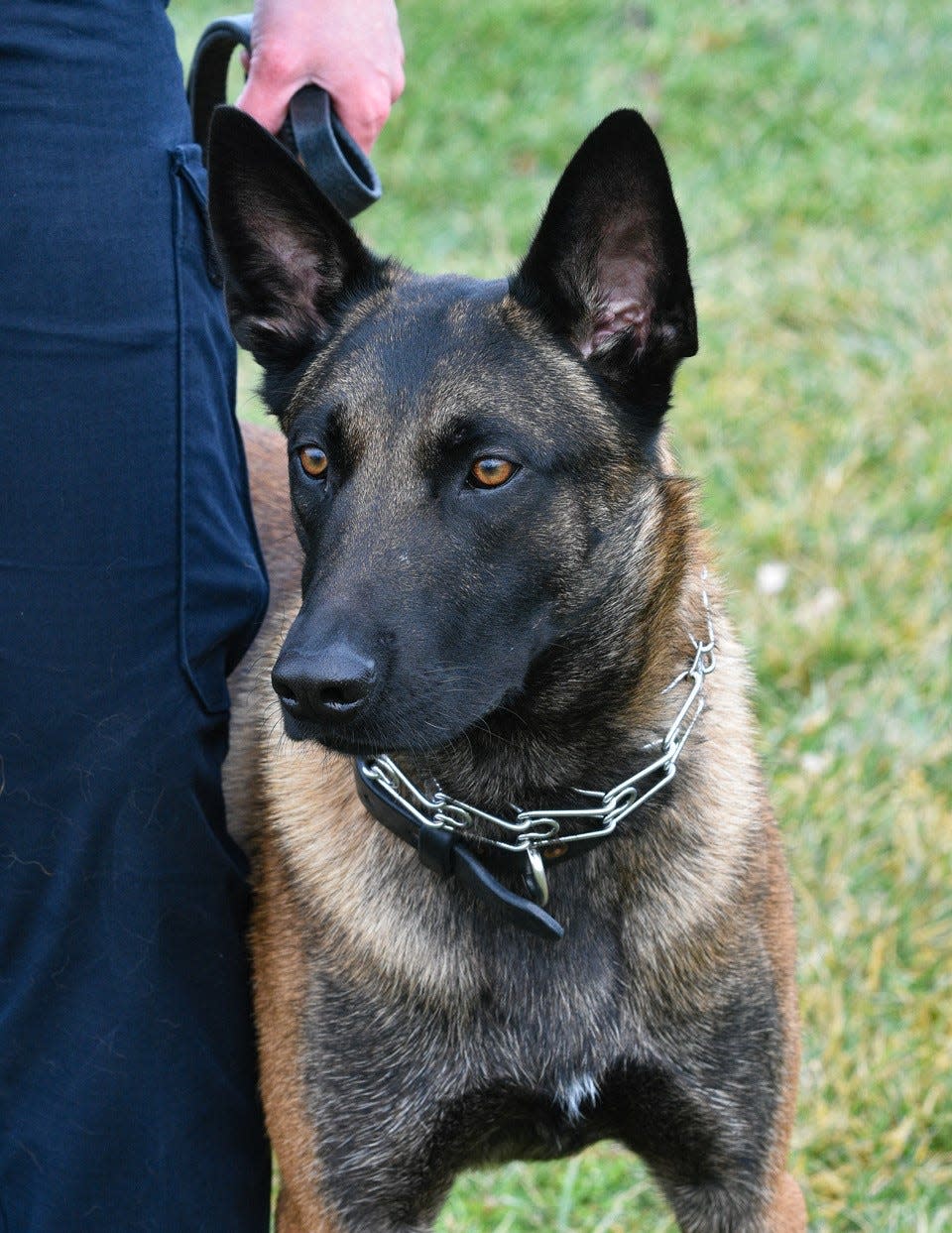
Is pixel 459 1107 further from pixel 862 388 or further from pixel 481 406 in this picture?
pixel 862 388

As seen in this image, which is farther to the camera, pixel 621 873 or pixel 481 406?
pixel 621 873

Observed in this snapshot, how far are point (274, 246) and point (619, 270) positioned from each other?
23.8 inches

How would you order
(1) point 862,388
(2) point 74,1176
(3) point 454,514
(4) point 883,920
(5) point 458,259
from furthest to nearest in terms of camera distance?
(5) point 458,259 → (1) point 862,388 → (4) point 883,920 → (2) point 74,1176 → (3) point 454,514

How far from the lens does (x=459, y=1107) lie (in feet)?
8.22

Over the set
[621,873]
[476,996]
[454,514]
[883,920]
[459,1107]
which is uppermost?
[454,514]

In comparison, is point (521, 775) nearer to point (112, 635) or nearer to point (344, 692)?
point (344, 692)

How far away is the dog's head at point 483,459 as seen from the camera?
2.24m

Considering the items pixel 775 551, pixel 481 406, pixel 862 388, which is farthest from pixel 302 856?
pixel 862 388

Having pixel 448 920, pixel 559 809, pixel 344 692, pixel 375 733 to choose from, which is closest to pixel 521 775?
pixel 559 809

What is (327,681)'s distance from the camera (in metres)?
2.12

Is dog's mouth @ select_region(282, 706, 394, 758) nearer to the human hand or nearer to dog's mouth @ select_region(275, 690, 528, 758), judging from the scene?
dog's mouth @ select_region(275, 690, 528, 758)

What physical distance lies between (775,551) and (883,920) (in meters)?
1.59

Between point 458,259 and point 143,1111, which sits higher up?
point 458,259

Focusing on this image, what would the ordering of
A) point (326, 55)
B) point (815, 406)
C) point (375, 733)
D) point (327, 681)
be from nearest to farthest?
point (327, 681), point (375, 733), point (326, 55), point (815, 406)
